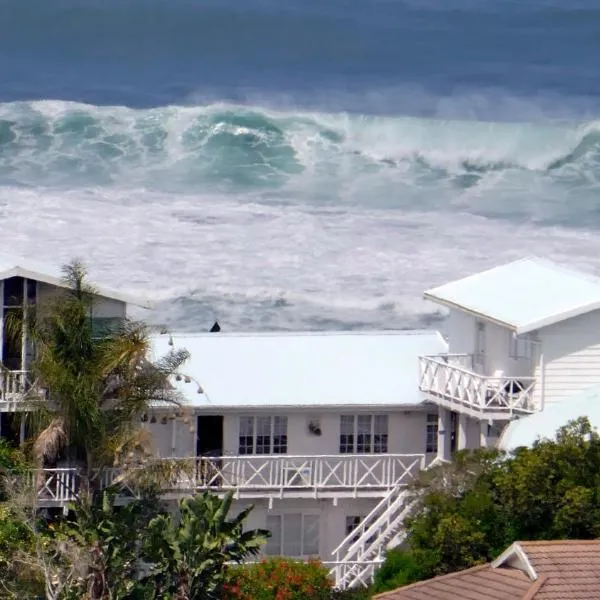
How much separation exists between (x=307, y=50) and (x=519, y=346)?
67.8 metres

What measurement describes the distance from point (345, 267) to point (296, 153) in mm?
17617

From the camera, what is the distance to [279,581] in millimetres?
34531

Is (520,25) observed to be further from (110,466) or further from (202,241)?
(110,466)

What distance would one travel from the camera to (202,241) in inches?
2790

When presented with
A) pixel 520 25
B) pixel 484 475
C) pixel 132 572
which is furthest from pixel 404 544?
pixel 520 25

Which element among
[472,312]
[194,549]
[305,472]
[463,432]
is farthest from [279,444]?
[194,549]

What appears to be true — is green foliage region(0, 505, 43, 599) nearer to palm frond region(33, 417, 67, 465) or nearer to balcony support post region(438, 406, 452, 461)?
palm frond region(33, 417, 67, 465)

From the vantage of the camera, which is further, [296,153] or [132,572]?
[296,153]

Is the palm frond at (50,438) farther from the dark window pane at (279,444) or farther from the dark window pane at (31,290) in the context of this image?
the dark window pane at (279,444)

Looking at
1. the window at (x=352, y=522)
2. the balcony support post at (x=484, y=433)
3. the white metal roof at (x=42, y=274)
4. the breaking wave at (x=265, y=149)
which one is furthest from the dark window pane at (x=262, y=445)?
the breaking wave at (x=265, y=149)

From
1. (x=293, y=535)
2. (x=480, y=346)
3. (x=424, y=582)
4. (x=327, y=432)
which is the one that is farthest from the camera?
(x=480, y=346)

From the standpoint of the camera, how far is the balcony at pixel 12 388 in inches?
1484

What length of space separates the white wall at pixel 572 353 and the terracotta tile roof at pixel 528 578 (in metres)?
7.80

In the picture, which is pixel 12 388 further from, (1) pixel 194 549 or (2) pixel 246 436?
(1) pixel 194 549
